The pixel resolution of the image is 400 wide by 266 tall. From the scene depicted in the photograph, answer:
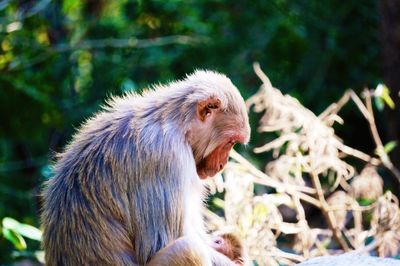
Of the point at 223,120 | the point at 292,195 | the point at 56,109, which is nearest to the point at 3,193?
the point at 56,109

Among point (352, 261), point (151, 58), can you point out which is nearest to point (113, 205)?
point (352, 261)

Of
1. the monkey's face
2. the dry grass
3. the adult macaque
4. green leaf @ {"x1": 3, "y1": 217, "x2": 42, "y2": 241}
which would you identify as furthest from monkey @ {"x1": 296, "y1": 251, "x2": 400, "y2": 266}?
green leaf @ {"x1": 3, "y1": 217, "x2": 42, "y2": 241}

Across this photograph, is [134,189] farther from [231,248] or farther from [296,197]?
[296,197]

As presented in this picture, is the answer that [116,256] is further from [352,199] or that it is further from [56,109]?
[56,109]

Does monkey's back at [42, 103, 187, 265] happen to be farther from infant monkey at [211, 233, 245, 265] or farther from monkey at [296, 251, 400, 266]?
monkey at [296, 251, 400, 266]

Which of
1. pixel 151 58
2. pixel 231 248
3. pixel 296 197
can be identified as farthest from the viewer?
pixel 151 58

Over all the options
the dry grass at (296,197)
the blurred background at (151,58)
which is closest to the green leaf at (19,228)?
the dry grass at (296,197)

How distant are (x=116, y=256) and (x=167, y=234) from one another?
0.31 m

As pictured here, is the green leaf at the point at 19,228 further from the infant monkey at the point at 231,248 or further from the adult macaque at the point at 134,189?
the infant monkey at the point at 231,248

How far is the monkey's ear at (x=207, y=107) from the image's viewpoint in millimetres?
5504

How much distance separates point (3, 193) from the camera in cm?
1122

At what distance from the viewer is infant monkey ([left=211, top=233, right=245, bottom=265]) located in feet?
18.6

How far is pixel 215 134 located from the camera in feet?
18.3

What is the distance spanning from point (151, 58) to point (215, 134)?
7.15 m
